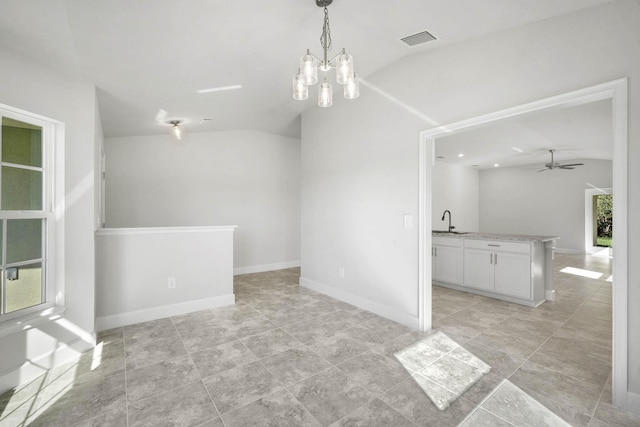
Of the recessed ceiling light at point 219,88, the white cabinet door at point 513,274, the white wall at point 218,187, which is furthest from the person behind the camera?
the white wall at point 218,187

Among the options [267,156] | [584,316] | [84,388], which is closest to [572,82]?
[584,316]

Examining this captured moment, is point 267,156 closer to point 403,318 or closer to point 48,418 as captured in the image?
point 403,318

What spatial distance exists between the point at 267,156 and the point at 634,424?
5.88 m

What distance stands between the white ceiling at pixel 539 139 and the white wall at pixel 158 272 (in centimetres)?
343

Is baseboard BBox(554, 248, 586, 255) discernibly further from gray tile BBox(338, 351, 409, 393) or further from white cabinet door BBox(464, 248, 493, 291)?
gray tile BBox(338, 351, 409, 393)

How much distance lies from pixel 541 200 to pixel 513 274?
6.54 metres

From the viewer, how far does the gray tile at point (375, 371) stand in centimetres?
209

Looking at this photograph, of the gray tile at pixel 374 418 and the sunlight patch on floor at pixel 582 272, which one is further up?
the sunlight patch on floor at pixel 582 272

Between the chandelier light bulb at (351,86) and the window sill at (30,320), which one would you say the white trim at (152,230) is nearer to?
the window sill at (30,320)

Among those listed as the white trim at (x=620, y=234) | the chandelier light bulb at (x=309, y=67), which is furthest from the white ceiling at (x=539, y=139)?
the chandelier light bulb at (x=309, y=67)

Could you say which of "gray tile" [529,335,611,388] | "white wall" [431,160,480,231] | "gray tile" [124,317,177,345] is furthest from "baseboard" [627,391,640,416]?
"white wall" [431,160,480,231]

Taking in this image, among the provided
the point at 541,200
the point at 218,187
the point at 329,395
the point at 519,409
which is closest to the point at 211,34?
the point at 329,395

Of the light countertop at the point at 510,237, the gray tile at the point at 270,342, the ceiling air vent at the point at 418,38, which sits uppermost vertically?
the ceiling air vent at the point at 418,38

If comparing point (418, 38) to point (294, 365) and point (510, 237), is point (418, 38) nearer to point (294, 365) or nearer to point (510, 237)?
point (510, 237)
